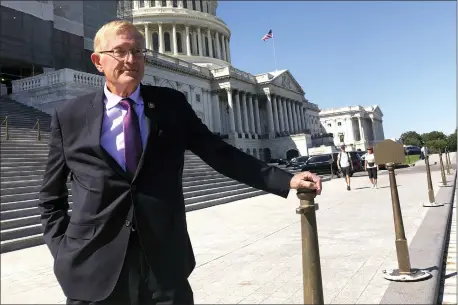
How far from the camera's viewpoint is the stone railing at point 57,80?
2239cm

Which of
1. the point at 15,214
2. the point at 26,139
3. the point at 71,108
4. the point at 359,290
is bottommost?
the point at 359,290

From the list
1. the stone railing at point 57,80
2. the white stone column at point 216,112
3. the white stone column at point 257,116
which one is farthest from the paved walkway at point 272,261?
the white stone column at point 257,116

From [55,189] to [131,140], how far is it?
56cm

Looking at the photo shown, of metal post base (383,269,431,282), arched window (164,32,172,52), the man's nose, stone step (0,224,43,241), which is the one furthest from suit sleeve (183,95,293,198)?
arched window (164,32,172,52)

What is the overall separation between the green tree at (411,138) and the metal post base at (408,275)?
118700 millimetres

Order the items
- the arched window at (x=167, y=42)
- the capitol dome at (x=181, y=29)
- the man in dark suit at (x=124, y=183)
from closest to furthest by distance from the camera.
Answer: the man in dark suit at (x=124, y=183), the capitol dome at (x=181, y=29), the arched window at (x=167, y=42)

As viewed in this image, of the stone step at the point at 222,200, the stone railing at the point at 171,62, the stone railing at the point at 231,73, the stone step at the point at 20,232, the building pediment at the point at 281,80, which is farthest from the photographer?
the building pediment at the point at 281,80

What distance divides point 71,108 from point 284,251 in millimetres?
5375

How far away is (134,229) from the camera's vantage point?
202 cm

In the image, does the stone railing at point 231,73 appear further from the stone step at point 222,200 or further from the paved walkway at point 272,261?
the paved walkway at point 272,261

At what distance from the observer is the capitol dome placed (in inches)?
2653

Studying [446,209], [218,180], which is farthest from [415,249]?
[218,180]

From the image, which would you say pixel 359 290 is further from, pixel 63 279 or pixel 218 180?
pixel 218 180

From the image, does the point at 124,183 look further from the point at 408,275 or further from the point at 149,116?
the point at 408,275
